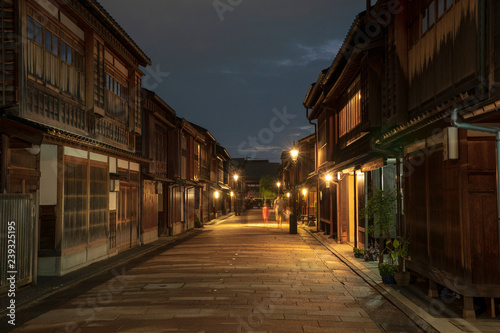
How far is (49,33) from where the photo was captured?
46.7 feet

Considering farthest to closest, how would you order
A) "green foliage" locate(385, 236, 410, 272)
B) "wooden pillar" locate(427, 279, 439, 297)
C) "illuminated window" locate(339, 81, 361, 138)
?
1. "illuminated window" locate(339, 81, 361, 138)
2. "green foliage" locate(385, 236, 410, 272)
3. "wooden pillar" locate(427, 279, 439, 297)

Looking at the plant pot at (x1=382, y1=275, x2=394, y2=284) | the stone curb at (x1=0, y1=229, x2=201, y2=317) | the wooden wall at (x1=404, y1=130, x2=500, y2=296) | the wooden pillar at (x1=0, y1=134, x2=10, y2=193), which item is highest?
the wooden pillar at (x1=0, y1=134, x2=10, y2=193)

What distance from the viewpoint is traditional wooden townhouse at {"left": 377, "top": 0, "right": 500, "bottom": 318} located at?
8086 millimetres

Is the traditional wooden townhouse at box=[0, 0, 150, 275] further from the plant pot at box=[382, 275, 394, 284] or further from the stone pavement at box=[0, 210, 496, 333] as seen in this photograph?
the plant pot at box=[382, 275, 394, 284]

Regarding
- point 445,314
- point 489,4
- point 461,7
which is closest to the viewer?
point 489,4

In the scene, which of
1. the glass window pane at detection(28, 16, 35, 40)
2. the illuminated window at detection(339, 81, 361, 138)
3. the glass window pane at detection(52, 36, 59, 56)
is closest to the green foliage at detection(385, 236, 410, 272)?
the illuminated window at detection(339, 81, 361, 138)

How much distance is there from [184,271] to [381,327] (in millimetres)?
7707

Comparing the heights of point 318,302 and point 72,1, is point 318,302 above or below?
below

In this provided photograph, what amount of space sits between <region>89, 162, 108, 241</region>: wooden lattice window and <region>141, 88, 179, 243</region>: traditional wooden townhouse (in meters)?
5.68

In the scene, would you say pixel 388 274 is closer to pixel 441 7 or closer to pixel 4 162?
pixel 441 7

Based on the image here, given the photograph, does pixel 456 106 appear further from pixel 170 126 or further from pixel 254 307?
pixel 170 126

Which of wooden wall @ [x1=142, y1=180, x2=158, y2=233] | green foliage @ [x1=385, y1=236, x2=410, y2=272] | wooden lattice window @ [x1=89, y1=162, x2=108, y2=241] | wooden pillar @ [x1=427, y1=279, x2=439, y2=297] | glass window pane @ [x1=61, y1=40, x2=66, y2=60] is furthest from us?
wooden wall @ [x1=142, y1=180, x2=158, y2=233]

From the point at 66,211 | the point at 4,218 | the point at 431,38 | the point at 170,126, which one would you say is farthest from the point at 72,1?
the point at 170,126

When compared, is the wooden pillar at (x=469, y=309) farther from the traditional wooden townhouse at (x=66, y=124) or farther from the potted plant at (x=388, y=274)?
the traditional wooden townhouse at (x=66, y=124)
